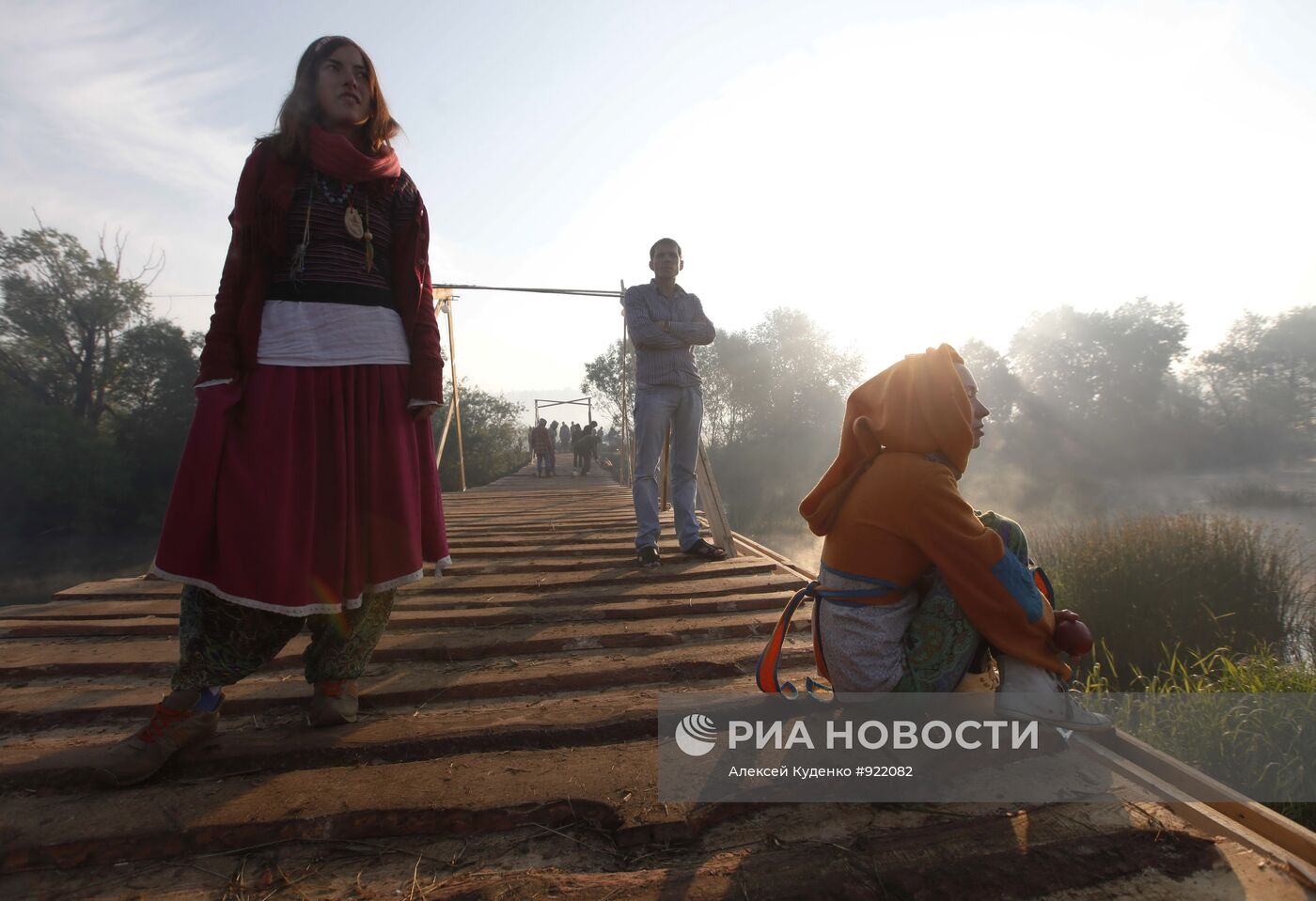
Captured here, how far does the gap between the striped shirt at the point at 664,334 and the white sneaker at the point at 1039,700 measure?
264cm

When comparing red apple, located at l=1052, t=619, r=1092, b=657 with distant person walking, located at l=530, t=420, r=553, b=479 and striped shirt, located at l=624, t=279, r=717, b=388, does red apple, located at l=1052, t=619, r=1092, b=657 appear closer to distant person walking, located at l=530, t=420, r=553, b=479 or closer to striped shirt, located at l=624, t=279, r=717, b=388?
striped shirt, located at l=624, t=279, r=717, b=388

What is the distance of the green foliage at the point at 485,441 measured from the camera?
2613cm

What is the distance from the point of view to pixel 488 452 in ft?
97.9

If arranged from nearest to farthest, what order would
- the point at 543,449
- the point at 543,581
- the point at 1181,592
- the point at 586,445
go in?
the point at 543,581, the point at 1181,592, the point at 543,449, the point at 586,445

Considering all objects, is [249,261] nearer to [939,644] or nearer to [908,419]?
[908,419]

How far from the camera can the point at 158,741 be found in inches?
54.6

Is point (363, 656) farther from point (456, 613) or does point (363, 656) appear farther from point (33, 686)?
point (33, 686)

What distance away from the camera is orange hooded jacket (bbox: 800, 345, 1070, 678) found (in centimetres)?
138

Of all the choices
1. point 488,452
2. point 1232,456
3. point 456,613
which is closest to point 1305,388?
point 1232,456

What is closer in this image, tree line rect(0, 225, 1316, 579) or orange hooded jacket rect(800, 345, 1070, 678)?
orange hooded jacket rect(800, 345, 1070, 678)

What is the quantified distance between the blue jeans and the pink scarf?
7.42ft

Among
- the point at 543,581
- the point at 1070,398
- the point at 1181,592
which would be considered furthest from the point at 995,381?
the point at 543,581

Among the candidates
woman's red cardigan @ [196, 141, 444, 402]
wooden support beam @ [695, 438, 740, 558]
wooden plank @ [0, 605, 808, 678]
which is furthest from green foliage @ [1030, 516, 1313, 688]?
woman's red cardigan @ [196, 141, 444, 402]

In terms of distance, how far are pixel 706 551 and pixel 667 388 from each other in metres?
0.98
